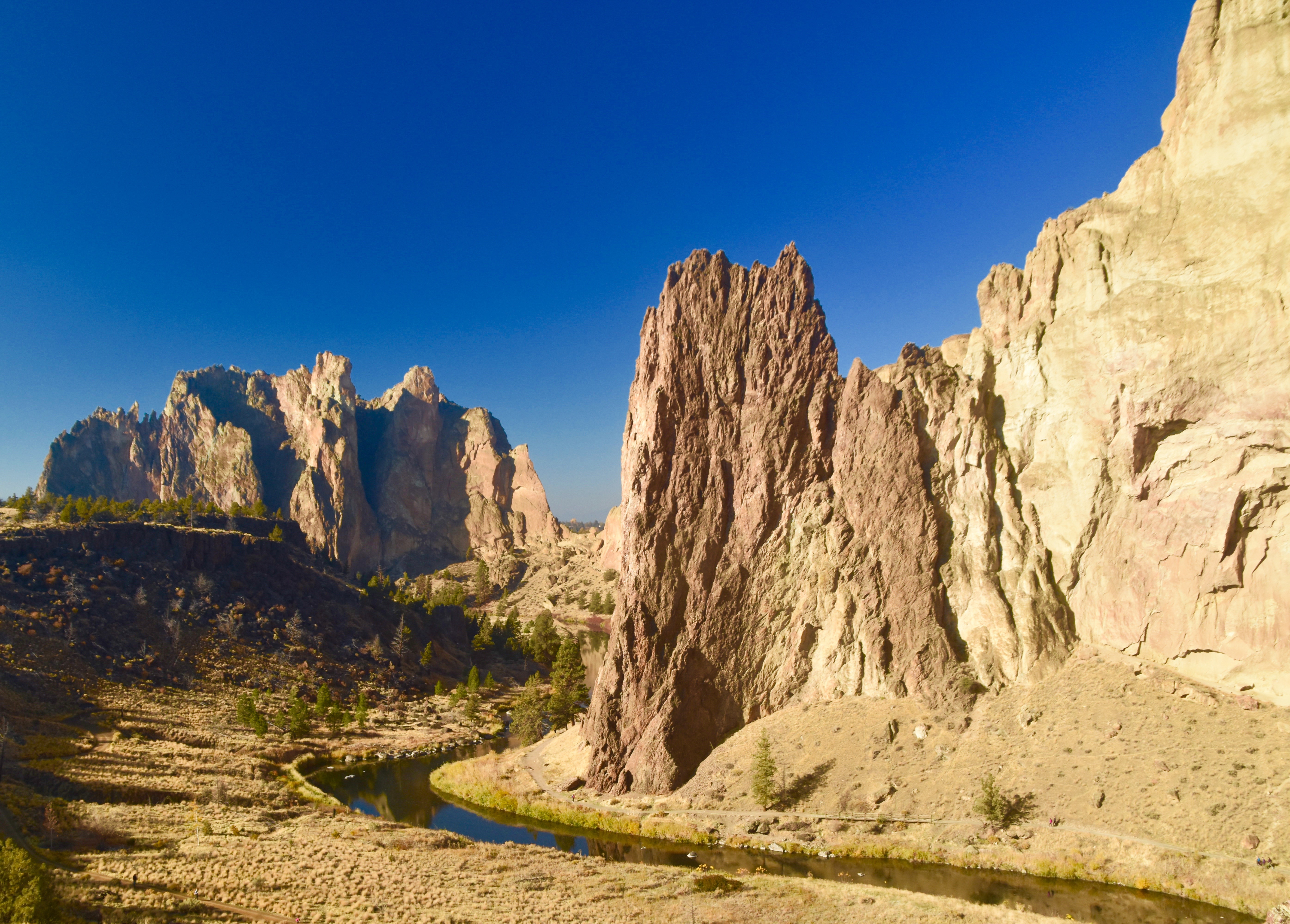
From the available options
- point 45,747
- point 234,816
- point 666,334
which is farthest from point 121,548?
point 666,334

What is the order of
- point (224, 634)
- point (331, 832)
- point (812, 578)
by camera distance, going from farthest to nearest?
point (224, 634) → point (812, 578) → point (331, 832)

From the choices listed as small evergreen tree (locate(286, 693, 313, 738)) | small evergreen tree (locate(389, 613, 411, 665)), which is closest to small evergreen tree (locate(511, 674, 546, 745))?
small evergreen tree (locate(286, 693, 313, 738))

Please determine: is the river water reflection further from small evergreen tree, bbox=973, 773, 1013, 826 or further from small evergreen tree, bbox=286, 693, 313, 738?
small evergreen tree, bbox=286, 693, 313, 738

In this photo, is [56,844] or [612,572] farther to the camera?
[612,572]

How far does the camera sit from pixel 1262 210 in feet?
141

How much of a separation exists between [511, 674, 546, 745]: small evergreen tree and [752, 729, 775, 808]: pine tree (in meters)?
32.3

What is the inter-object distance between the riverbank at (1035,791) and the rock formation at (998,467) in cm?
223

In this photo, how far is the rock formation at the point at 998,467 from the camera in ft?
142

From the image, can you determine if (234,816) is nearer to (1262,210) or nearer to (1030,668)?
(1030,668)

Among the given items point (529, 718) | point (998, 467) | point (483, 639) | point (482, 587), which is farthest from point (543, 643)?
point (998, 467)

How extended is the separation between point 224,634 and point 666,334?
244ft

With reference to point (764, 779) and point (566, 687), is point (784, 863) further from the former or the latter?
point (566, 687)

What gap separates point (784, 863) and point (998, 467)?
1318 inches

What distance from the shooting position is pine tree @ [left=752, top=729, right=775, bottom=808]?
49844 millimetres
